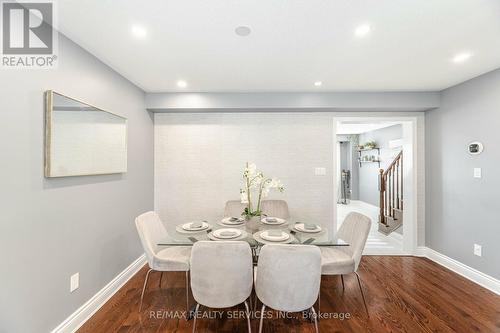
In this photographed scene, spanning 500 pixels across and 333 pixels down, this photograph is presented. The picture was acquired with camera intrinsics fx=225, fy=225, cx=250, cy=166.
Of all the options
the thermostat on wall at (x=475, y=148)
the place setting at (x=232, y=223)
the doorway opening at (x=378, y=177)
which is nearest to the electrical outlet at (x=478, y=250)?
the doorway opening at (x=378, y=177)

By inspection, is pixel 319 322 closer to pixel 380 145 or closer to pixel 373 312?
pixel 373 312

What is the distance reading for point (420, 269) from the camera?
2994 mm

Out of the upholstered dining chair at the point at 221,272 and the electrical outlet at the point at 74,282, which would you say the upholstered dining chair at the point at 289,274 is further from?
the electrical outlet at the point at 74,282

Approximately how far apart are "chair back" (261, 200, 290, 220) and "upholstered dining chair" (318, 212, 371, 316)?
0.75 meters

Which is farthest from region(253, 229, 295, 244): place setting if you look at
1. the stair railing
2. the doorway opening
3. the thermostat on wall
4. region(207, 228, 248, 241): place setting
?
the stair railing

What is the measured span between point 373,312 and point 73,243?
9.08ft

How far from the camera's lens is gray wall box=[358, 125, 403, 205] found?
5910 mm

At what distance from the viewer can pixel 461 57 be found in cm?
222

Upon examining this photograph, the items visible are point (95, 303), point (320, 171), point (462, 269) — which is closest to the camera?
point (95, 303)

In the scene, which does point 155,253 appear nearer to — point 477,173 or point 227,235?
point 227,235

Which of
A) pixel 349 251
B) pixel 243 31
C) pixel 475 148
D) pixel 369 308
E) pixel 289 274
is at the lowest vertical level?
pixel 369 308

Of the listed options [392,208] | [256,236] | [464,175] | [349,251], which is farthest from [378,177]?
[256,236]

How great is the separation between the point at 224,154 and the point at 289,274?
7.61ft

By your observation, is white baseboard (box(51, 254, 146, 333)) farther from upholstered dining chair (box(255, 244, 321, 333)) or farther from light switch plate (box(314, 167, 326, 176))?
light switch plate (box(314, 167, 326, 176))
